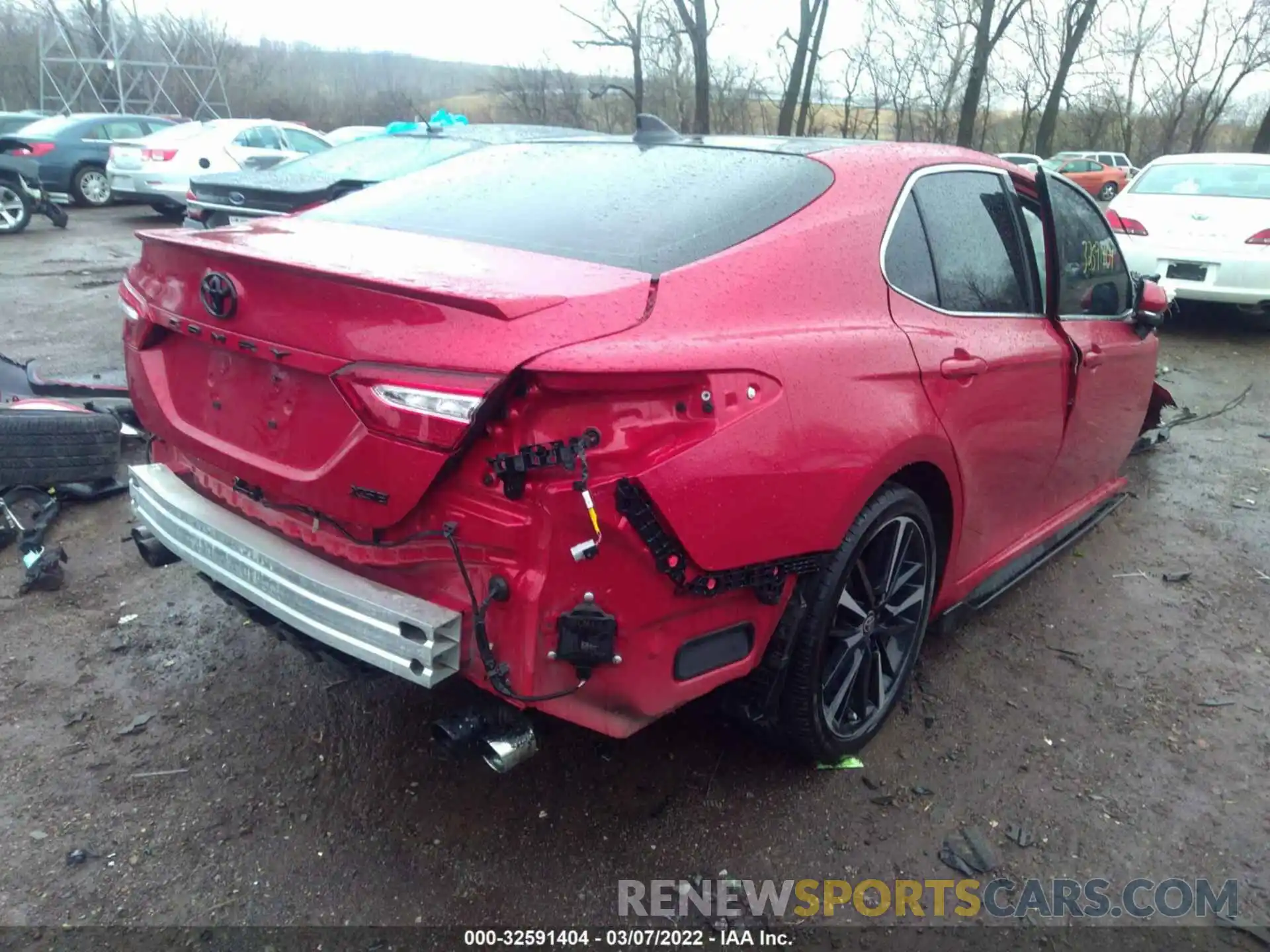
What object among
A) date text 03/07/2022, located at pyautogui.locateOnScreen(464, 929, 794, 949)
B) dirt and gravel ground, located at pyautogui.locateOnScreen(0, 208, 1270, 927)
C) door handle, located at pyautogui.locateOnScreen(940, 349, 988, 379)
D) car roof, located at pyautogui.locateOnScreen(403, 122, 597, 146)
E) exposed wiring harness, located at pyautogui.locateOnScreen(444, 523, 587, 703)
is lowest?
date text 03/07/2022, located at pyautogui.locateOnScreen(464, 929, 794, 949)

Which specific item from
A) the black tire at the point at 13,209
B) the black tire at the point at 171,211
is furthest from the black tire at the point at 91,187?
the black tire at the point at 13,209

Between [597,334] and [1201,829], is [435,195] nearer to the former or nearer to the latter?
[597,334]

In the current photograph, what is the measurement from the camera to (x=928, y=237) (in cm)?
275

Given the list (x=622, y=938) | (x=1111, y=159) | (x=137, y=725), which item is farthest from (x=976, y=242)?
(x=1111, y=159)

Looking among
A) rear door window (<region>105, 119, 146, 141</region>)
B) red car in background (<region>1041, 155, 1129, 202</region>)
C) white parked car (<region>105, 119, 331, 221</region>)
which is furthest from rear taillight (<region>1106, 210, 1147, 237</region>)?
red car in background (<region>1041, 155, 1129, 202</region>)

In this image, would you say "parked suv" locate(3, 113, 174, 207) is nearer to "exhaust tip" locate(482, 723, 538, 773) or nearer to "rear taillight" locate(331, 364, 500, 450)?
"rear taillight" locate(331, 364, 500, 450)

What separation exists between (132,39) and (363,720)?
1699 inches

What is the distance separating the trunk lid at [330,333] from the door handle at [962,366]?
982 millimetres

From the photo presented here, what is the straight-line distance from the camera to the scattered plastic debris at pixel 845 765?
2727 millimetres

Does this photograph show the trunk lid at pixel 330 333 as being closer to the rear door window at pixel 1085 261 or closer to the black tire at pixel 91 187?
the rear door window at pixel 1085 261

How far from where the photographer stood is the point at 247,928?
7.03 feet

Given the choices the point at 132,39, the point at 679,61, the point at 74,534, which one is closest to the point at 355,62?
the point at 132,39

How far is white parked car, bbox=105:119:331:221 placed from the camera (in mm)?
14117

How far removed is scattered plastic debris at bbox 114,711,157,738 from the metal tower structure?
33.6 metres
